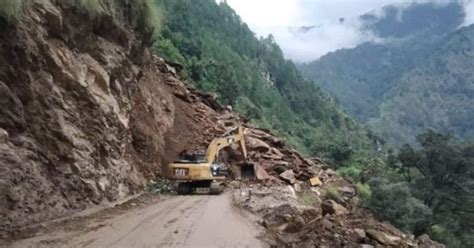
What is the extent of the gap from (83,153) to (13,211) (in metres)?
3.94

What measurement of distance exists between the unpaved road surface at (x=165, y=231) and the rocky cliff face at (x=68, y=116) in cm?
126

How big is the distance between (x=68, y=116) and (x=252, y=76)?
302ft

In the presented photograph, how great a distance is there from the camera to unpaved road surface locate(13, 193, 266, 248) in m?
10.4

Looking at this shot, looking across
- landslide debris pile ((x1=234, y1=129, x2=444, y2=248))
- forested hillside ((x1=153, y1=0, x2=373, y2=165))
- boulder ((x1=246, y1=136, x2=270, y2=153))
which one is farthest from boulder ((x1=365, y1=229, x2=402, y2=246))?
forested hillside ((x1=153, y1=0, x2=373, y2=165))

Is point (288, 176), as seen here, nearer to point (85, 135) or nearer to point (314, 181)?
point (314, 181)

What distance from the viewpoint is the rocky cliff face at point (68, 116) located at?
480 inches

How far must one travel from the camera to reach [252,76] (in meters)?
106

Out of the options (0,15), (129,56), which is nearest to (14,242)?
(0,15)

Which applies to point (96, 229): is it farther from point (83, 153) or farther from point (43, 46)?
point (43, 46)

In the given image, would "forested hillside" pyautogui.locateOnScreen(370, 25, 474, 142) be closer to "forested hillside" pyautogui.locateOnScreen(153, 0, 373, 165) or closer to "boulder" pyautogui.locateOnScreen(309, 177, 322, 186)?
"forested hillside" pyautogui.locateOnScreen(153, 0, 373, 165)

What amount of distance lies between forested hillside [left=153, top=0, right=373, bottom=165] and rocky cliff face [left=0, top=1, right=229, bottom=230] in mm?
33110

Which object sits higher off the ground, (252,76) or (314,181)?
(252,76)

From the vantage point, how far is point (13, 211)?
11383mm

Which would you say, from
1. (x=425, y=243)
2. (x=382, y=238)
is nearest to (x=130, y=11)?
(x=382, y=238)
